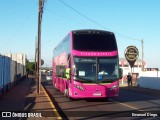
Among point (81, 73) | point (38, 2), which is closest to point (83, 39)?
point (81, 73)

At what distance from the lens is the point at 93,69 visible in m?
21.3

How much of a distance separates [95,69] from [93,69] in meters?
0.11

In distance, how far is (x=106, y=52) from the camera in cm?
2150

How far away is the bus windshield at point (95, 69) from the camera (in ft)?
69.5

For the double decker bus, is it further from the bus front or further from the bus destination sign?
the bus destination sign

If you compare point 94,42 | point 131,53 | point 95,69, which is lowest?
point 95,69

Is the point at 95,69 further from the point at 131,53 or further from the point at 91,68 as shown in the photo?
the point at 131,53

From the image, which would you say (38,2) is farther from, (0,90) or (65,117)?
(65,117)

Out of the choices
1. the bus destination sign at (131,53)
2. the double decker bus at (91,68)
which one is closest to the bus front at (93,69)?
the double decker bus at (91,68)

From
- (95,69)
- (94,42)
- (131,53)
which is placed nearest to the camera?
(95,69)

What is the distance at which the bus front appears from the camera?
21188mm

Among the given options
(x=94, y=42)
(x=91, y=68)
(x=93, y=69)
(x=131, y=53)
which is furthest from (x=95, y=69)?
(x=131, y=53)

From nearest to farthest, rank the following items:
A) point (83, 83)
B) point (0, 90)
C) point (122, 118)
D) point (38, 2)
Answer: point (122, 118) < point (83, 83) < point (0, 90) < point (38, 2)

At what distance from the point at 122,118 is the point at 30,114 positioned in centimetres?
384
